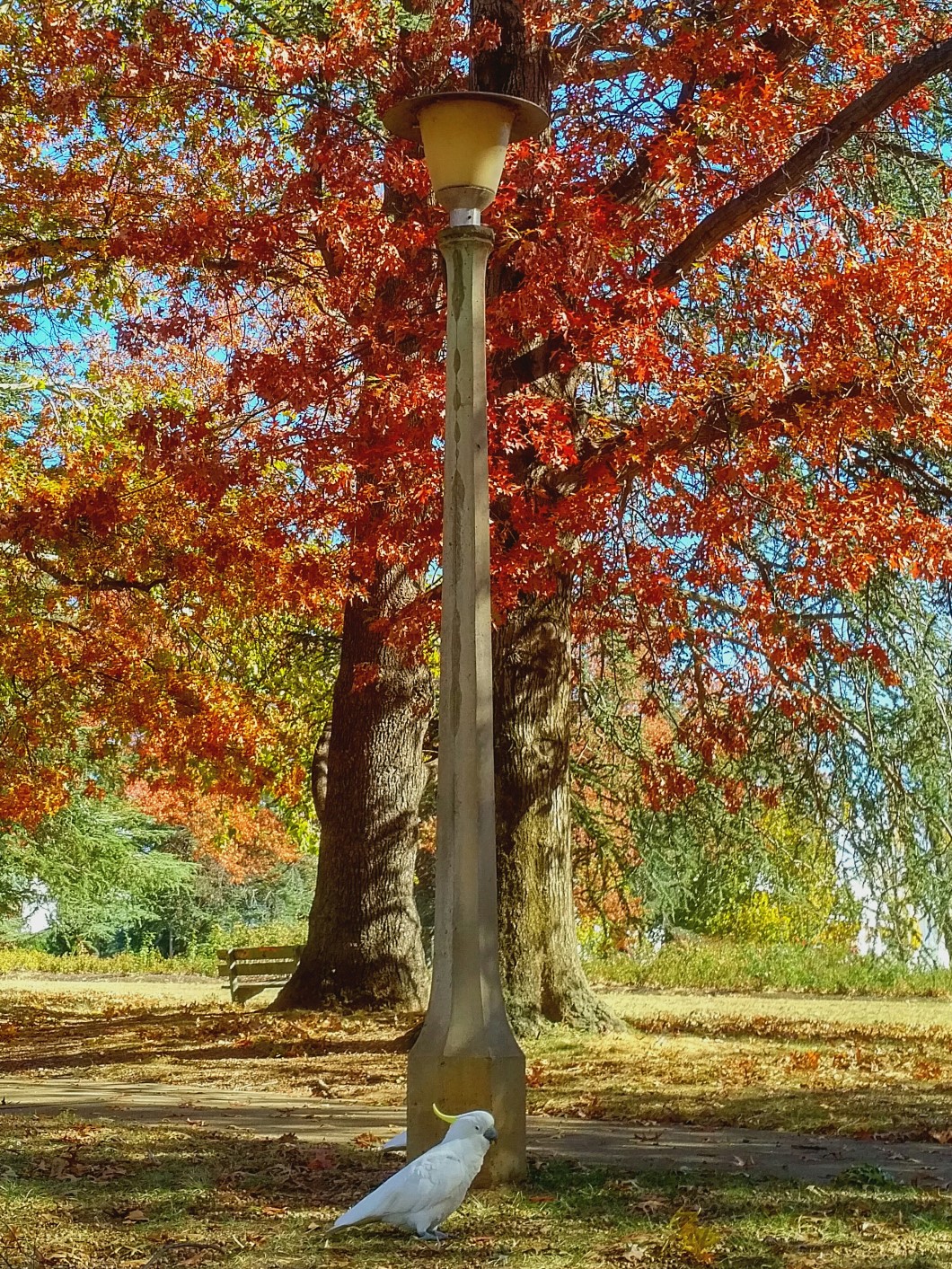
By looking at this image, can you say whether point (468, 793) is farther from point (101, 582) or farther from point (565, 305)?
point (101, 582)

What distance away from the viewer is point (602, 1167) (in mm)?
6867

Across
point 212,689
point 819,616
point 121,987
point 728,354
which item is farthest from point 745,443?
point 121,987

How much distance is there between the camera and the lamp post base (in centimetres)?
630

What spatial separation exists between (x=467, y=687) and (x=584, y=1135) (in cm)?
283

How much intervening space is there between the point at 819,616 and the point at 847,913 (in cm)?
351

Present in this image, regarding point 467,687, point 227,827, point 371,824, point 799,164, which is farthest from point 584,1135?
point 227,827

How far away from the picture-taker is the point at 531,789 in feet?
38.1

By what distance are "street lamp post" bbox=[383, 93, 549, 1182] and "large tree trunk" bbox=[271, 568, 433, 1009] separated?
7785 millimetres

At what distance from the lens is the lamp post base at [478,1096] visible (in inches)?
248

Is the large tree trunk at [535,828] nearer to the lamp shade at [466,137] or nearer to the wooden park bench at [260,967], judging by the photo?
the lamp shade at [466,137]

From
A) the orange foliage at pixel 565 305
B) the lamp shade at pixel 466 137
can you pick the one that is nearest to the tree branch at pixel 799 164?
the orange foliage at pixel 565 305

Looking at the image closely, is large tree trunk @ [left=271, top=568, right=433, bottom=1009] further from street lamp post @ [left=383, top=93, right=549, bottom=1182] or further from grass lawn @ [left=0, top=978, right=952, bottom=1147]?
street lamp post @ [left=383, top=93, right=549, bottom=1182]

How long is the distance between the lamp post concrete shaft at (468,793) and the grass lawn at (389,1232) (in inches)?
16.3

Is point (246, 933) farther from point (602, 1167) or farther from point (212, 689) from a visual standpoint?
point (602, 1167)
